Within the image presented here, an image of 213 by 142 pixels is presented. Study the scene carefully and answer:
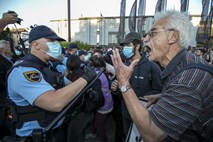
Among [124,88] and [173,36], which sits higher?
[173,36]

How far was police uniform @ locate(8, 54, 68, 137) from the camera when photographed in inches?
80.1

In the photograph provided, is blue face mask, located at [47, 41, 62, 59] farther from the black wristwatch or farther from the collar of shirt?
the collar of shirt

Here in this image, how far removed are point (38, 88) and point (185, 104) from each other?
1.36 meters

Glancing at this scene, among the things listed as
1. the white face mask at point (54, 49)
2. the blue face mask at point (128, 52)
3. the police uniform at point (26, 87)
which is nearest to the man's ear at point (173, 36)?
the police uniform at point (26, 87)

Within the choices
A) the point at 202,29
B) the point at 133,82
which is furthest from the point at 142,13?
the point at 133,82

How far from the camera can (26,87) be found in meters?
2.05

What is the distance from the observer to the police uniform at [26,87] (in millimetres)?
2035

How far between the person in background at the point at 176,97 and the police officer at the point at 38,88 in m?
0.65

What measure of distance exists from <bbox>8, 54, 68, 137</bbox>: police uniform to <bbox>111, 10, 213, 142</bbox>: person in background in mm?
862

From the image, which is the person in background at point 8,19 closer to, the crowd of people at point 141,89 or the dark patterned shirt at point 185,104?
the crowd of people at point 141,89

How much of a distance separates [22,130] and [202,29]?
17312 mm

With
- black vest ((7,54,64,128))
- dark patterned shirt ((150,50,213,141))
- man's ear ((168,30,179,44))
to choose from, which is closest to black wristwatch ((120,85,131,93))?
dark patterned shirt ((150,50,213,141))

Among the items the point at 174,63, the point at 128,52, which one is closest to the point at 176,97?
the point at 174,63

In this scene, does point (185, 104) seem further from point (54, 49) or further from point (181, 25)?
point (54, 49)
